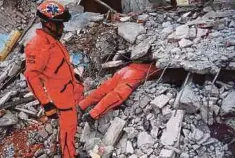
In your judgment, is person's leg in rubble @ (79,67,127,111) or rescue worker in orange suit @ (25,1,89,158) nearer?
rescue worker in orange suit @ (25,1,89,158)

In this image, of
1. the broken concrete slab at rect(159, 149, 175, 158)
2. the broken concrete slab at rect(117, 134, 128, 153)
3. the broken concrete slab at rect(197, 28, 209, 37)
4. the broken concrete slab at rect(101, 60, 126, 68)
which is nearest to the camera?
the broken concrete slab at rect(159, 149, 175, 158)

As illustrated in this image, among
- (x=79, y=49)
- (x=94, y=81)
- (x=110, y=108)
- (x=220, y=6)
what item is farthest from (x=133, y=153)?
(x=220, y=6)

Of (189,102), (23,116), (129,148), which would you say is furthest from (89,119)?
(189,102)

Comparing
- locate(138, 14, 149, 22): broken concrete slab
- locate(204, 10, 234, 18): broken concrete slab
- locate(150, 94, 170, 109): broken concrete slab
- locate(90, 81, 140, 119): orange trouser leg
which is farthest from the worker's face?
locate(204, 10, 234, 18): broken concrete slab

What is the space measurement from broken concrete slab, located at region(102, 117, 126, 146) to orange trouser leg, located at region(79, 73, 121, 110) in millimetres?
446

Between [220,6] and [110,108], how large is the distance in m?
2.35

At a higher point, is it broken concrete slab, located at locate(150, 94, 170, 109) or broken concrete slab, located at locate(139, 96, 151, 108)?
broken concrete slab, located at locate(150, 94, 170, 109)

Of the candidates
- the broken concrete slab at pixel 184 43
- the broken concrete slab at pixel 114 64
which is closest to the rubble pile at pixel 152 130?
the broken concrete slab at pixel 184 43

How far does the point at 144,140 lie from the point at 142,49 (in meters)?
1.36

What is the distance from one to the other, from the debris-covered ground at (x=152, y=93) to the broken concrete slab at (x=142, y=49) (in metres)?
0.01

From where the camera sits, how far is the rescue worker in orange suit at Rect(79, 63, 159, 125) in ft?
20.3

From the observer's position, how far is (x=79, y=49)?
7434 mm

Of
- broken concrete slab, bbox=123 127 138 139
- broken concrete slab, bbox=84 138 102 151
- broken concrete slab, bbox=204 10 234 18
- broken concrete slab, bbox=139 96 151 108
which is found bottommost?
broken concrete slab, bbox=84 138 102 151

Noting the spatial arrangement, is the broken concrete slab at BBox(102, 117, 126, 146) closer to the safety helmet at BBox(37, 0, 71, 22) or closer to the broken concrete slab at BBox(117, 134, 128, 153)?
the broken concrete slab at BBox(117, 134, 128, 153)
